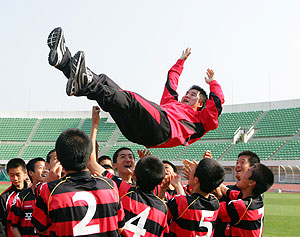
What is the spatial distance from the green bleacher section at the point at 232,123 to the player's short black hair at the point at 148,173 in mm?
32199

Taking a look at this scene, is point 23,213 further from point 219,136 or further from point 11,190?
point 219,136

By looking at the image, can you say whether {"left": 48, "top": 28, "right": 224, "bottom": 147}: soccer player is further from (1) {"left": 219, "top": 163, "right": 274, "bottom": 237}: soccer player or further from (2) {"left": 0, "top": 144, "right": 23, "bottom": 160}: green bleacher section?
(2) {"left": 0, "top": 144, "right": 23, "bottom": 160}: green bleacher section

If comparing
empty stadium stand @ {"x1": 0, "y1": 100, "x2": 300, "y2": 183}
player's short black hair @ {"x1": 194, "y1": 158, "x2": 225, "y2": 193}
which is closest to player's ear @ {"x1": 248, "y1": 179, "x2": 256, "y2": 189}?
player's short black hair @ {"x1": 194, "y1": 158, "x2": 225, "y2": 193}

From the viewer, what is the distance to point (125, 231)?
357 cm

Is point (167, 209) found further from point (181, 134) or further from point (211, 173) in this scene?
point (181, 134)

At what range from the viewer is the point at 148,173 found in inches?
145

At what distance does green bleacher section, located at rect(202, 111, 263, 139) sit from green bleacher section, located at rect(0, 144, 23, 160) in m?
18.7

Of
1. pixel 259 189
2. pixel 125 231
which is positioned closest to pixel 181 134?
pixel 259 189

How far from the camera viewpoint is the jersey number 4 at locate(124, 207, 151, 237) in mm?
3584

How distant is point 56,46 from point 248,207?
2.66 meters

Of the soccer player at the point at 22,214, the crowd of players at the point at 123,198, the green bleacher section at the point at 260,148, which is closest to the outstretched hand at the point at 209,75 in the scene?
the crowd of players at the point at 123,198

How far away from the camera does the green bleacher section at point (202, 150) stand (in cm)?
3291

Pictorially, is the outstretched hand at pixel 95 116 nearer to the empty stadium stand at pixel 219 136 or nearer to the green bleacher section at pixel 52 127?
the empty stadium stand at pixel 219 136

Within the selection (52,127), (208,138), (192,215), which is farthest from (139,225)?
(52,127)
